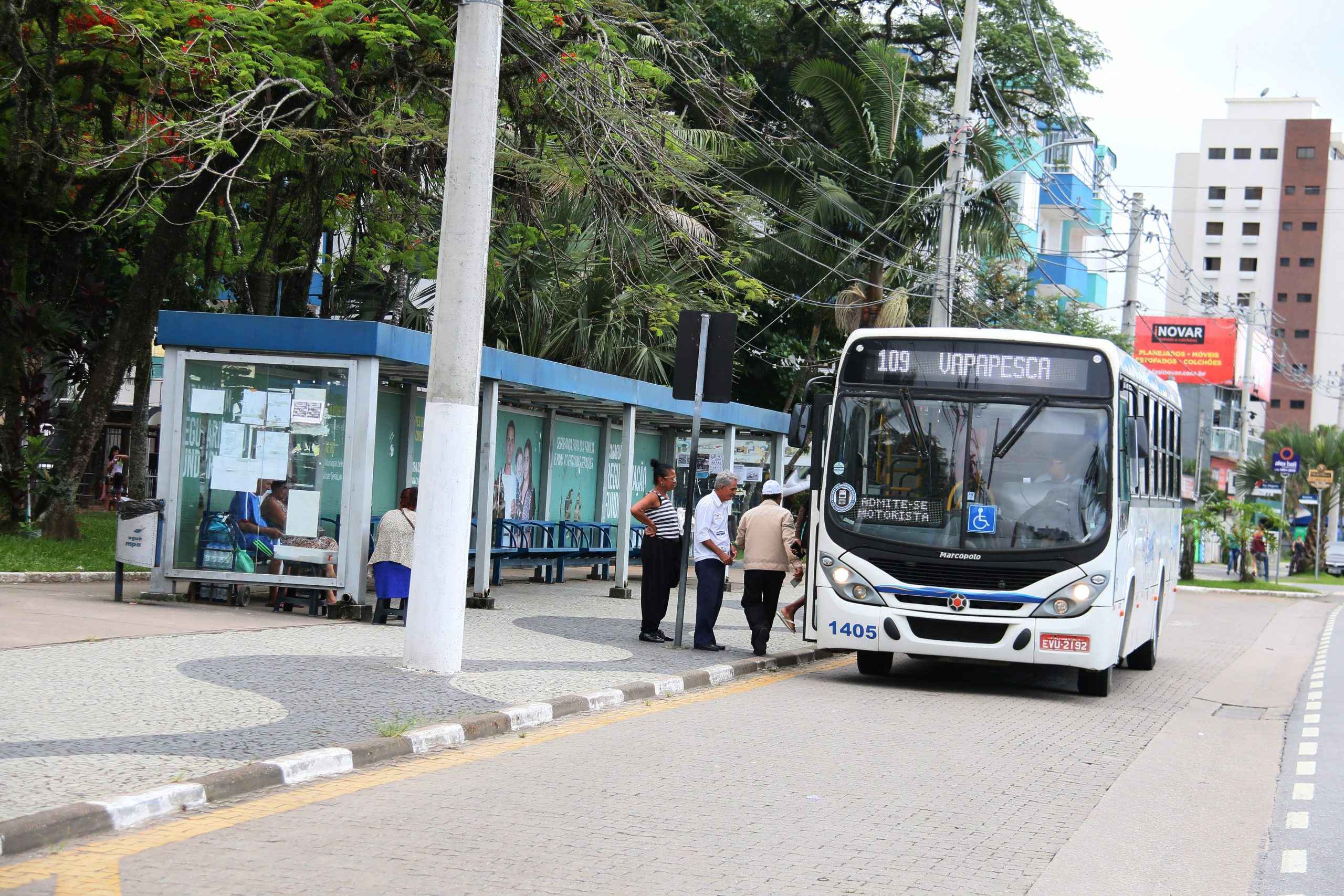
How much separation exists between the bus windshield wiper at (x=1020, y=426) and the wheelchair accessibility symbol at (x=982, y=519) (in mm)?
484

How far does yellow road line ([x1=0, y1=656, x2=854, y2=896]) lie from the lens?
530 centimetres

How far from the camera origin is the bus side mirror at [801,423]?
1292cm

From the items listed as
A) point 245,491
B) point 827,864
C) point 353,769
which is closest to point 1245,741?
point 827,864

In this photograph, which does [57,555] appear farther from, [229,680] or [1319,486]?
[1319,486]

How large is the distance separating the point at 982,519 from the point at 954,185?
1394 centimetres

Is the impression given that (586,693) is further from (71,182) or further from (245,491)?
(71,182)

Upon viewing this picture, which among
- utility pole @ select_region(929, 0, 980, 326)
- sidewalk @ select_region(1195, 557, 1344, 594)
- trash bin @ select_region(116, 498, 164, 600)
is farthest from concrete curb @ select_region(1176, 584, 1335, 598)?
trash bin @ select_region(116, 498, 164, 600)

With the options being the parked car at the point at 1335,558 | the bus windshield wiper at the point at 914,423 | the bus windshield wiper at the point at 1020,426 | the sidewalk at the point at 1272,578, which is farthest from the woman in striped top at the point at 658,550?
the parked car at the point at 1335,558

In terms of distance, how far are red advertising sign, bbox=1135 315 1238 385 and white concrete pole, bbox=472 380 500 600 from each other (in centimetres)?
4657

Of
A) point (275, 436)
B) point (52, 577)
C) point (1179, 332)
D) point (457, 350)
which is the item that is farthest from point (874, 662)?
point (1179, 332)

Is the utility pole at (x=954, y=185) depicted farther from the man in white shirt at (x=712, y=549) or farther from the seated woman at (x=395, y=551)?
the seated woman at (x=395, y=551)

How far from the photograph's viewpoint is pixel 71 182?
19.8 m

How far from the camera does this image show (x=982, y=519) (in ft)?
41.2

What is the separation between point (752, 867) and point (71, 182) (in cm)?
1692
